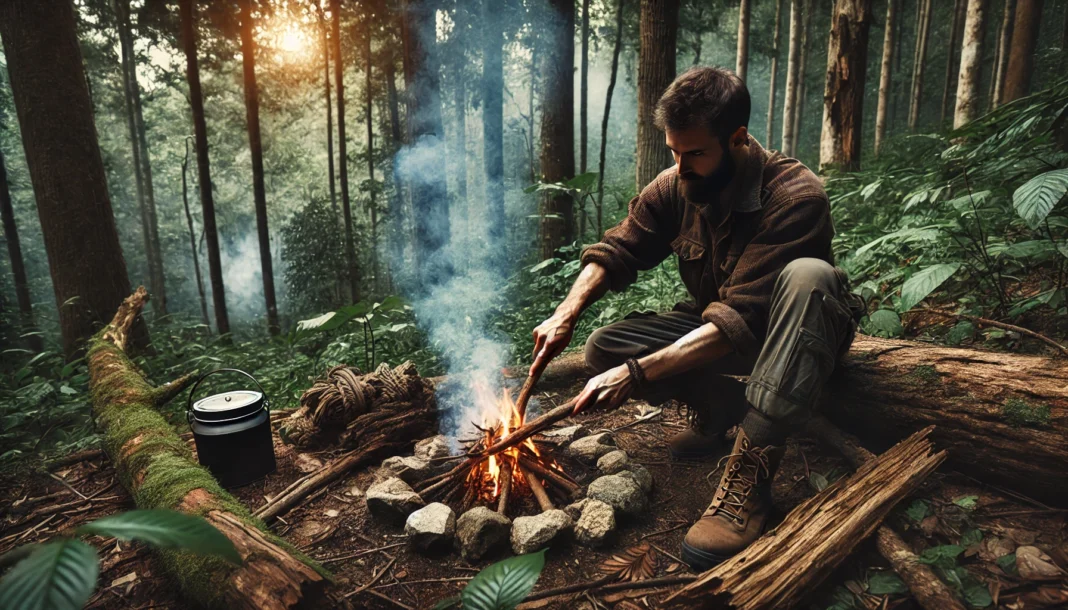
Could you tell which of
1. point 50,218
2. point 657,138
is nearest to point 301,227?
point 50,218

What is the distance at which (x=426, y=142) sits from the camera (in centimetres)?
940

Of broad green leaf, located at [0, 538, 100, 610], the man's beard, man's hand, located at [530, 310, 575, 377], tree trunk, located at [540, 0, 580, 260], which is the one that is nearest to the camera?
broad green leaf, located at [0, 538, 100, 610]

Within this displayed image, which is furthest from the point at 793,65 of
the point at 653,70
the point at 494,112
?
the point at 653,70

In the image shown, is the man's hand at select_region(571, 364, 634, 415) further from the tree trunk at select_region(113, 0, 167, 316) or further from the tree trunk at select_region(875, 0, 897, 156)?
the tree trunk at select_region(113, 0, 167, 316)

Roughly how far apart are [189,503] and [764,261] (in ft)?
8.25

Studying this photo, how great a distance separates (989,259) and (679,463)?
215 cm

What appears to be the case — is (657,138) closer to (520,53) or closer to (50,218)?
(50,218)

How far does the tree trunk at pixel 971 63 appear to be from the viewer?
816cm

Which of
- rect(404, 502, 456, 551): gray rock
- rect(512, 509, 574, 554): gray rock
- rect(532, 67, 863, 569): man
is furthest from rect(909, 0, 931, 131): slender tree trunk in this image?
rect(404, 502, 456, 551): gray rock

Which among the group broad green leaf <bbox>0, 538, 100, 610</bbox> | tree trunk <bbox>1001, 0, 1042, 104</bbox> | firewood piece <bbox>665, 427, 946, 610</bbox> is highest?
tree trunk <bbox>1001, 0, 1042, 104</bbox>

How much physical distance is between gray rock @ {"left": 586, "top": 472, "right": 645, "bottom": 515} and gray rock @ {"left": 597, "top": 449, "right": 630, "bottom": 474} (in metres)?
0.19

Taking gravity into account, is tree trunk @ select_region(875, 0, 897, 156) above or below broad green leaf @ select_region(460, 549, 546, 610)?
above

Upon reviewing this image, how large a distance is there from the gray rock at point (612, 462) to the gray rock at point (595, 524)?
0.38 meters

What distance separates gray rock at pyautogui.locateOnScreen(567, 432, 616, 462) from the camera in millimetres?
2834
